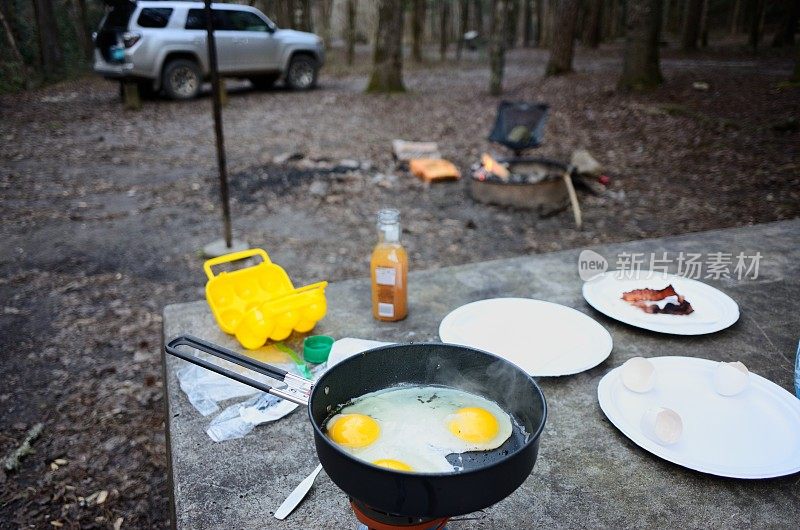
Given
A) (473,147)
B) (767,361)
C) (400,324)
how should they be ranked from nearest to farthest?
(767,361) → (400,324) → (473,147)

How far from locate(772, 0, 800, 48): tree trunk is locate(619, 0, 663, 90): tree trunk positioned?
1097 centimetres

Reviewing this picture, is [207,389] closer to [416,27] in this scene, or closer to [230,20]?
[230,20]

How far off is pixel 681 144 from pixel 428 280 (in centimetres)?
683

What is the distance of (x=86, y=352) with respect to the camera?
12.0 feet

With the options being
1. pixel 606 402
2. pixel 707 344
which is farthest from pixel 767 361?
pixel 606 402

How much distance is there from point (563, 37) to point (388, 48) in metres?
4.07

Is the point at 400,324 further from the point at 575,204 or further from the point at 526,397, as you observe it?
the point at 575,204

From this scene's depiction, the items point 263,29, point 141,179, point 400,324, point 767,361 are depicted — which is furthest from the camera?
point 263,29

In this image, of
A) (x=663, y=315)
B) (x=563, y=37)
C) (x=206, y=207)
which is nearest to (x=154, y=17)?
(x=206, y=207)

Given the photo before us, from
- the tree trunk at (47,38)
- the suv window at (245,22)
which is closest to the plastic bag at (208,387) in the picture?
the suv window at (245,22)

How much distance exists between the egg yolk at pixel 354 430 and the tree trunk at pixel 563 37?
13625mm

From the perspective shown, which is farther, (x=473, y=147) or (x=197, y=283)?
(x=473, y=147)

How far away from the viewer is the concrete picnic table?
54.0 inches

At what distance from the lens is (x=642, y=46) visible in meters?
10.4
